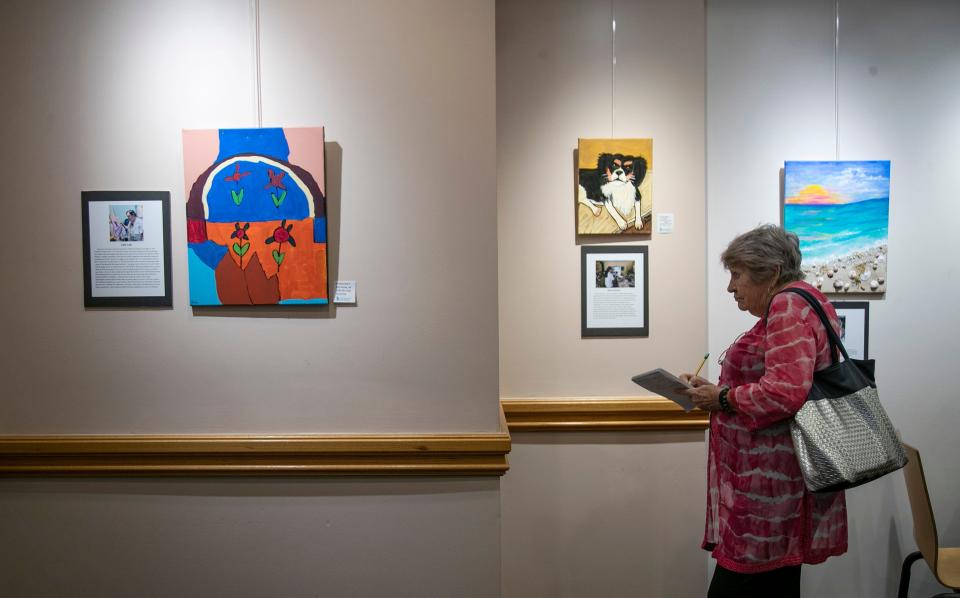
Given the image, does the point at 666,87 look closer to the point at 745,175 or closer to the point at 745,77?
the point at 745,77

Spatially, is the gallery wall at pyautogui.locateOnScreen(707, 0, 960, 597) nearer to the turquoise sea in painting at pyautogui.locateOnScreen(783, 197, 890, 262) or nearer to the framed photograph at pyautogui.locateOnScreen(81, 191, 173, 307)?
the turquoise sea in painting at pyautogui.locateOnScreen(783, 197, 890, 262)

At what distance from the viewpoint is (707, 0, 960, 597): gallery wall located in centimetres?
264

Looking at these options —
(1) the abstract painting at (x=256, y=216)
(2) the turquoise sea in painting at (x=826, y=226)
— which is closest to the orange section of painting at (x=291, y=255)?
(1) the abstract painting at (x=256, y=216)

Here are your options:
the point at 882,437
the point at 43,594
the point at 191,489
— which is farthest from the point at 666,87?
the point at 43,594

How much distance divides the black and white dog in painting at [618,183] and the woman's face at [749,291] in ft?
2.78

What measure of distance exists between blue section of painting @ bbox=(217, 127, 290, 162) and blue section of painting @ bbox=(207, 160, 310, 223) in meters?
0.04

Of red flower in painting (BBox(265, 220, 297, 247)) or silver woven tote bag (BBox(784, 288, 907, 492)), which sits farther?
red flower in painting (BBox(265, 220, 297, 247))

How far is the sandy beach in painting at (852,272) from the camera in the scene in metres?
2.61

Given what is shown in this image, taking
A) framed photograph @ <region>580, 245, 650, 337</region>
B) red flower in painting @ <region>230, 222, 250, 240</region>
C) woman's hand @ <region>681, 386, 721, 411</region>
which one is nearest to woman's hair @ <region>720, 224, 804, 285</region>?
woman's hand @ <region>681, 386, 721, 411</region>

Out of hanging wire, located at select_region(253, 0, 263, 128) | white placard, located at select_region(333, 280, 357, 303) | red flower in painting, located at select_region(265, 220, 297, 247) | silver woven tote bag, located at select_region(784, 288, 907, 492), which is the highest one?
hanging wire, located at select_region(253, 0, 263, 128)

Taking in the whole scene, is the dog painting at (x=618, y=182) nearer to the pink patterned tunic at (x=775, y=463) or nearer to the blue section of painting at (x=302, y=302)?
the pink patterned tunic at (x=775, y=463)

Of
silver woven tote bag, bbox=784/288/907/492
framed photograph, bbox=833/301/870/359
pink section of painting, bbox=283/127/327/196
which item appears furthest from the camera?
framed photograph, bbox=833/301/870/359

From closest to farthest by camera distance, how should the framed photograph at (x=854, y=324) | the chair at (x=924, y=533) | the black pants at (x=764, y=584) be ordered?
the black pants at (x=764, y=584), the chair at (x=924, y=533), the framed photograph at (x=854, y=324)

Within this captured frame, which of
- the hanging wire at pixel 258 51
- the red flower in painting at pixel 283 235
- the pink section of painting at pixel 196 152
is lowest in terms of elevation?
the red flower in painting at pixel 283 235
